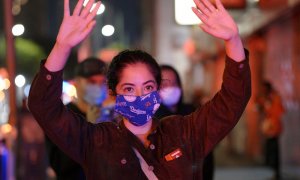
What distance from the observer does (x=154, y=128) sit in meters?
3.31

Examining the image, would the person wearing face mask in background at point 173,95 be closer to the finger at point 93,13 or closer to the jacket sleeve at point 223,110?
the jacket sleeve at point 223,110

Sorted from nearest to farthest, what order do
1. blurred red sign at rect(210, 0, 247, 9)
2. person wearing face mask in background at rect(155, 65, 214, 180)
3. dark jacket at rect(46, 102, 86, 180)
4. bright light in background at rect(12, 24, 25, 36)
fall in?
dark jacket at rect(46, 102, 86, 180), person wearing face mask in background at rect(155, 65, 214, 180), bright light in background at rect(12, 24, 25, 36), blurred red sign at rect(210, 0, 247, 9)

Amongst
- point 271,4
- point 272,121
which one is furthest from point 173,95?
point 271,4

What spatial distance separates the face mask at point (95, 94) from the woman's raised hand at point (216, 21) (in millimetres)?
2312

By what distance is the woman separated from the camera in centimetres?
302

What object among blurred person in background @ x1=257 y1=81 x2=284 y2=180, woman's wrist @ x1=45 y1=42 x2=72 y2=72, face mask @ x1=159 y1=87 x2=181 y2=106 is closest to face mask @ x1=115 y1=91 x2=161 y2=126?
woman's wrist @ x1=45 y1=42 x2=72 y2=72

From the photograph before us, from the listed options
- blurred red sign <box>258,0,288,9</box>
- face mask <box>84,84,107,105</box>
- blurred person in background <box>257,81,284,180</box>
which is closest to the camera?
face mask <box>84,84,107,105</box>

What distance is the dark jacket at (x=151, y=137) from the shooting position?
122 inches

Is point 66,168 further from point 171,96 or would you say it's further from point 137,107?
point 137,107

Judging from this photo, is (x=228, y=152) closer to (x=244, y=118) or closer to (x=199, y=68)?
(x=244, y=118)

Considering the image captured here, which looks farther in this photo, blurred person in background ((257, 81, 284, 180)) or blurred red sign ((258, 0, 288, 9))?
blurred red sign ((258, 0, 288, 9))

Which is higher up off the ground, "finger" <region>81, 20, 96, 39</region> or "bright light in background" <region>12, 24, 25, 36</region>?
"finger" <region>81, 20, 96, 39</region>

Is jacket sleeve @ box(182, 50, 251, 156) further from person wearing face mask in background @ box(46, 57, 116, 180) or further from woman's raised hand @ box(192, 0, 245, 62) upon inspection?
person wearing face mask in background @ box(46, 57, 116, 180)

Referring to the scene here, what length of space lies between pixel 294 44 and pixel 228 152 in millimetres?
8770
